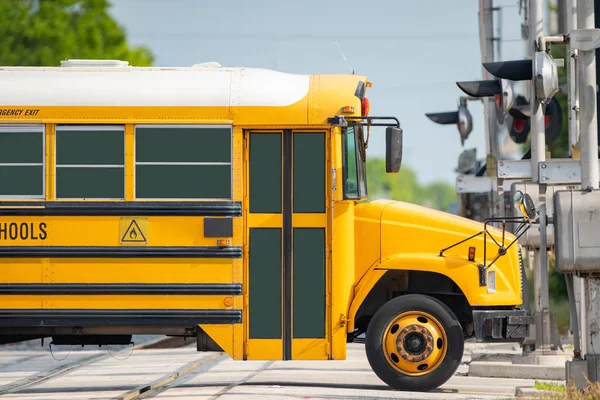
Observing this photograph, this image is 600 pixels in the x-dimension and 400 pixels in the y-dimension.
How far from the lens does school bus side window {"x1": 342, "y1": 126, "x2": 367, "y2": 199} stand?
1263 cm

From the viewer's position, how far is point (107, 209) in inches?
492

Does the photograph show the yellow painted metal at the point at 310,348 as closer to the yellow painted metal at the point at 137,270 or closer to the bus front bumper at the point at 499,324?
the yellow painted metal at the point at 137,270

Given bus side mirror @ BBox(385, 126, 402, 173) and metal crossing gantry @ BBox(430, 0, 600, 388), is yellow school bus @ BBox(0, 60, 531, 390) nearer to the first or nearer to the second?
bus side mirror @ BBox(385, 126, 402, 173)

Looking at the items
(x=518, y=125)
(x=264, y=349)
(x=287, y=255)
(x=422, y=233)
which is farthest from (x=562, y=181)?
(x=518, y=125)

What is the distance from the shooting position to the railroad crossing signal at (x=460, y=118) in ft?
95.9

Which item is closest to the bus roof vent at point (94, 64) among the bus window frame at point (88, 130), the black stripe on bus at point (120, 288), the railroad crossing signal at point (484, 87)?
the bus window frame at point (88, 130)

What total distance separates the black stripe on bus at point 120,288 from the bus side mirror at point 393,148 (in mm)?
1713

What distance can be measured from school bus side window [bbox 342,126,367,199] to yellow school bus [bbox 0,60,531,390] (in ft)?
0.05

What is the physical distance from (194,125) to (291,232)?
4.24ft

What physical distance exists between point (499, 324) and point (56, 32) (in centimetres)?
4700

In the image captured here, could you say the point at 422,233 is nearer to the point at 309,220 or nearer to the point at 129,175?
the point at 309,220

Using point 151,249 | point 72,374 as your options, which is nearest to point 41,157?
point 151,249

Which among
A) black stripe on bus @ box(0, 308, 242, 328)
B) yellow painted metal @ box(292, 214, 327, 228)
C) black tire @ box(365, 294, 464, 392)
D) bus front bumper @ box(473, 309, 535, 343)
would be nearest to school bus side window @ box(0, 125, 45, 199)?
black stripe on bus @ box(0, 308, 242, 328)

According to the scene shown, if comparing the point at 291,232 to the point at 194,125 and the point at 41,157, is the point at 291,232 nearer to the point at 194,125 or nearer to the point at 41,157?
the point at 194,125
